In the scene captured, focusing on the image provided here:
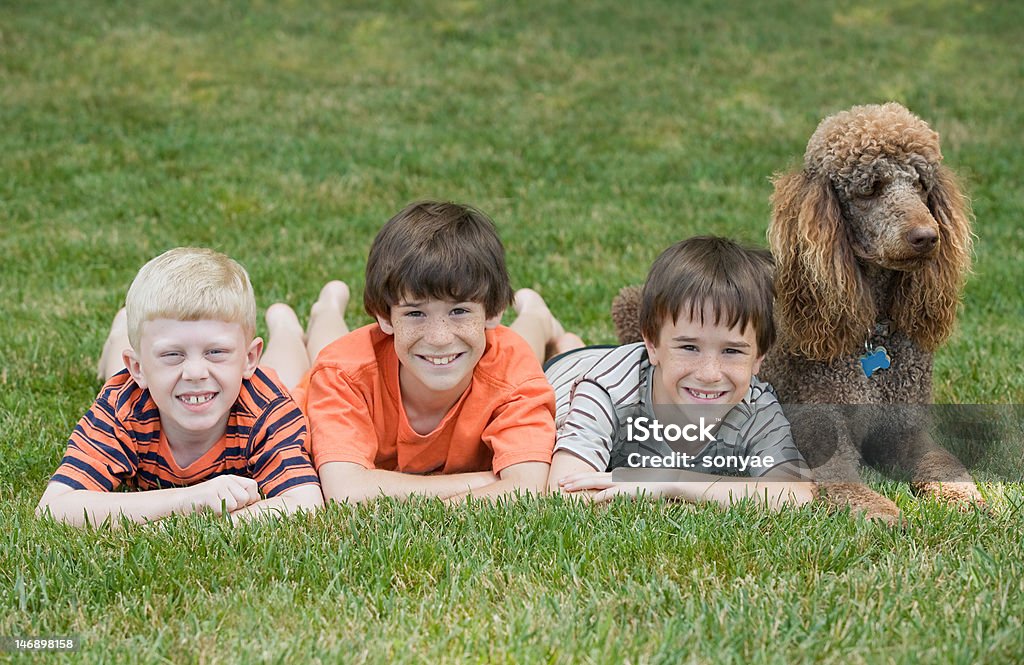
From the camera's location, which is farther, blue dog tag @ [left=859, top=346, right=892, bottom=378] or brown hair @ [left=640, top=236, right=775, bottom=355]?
blue dog tag @ [left=859, top=346, right=892, bottom=378]

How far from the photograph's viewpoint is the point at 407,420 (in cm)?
438

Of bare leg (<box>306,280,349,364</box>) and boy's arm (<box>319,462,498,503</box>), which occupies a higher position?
bare leg (<box>306,280,349,364</box>)

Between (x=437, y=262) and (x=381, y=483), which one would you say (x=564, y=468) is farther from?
(x=437, y=262)

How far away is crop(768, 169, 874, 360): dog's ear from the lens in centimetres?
395

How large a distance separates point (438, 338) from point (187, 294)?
0.94 m

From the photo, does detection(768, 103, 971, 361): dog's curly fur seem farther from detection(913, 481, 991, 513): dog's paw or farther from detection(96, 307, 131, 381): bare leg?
detection(96, 307, 131, 381): bare leg

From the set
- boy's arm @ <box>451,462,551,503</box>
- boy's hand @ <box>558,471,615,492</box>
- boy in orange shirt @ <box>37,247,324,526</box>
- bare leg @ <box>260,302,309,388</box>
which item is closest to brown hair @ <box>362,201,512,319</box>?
boy in orange shirt @ <box>37,247,324,526</box>

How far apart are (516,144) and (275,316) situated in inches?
233

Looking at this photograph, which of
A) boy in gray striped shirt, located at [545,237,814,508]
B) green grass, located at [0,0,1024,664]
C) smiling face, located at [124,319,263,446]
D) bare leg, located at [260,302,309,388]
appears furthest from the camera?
bare leg, located at [260,302,309,388]

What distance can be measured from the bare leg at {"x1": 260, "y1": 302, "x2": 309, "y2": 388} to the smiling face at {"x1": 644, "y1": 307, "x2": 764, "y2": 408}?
2.10 meters

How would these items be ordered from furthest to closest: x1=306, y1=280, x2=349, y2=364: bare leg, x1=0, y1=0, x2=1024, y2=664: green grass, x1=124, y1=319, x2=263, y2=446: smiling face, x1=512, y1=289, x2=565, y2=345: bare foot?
1. x1=512, y1=289, x2=565, y2=345: bare foot
2. x1=306, y1=280, x2=349, y2=364: bare leg
3. x1=124, y1=319, x2=263, y2=446: smiling face
4. x1=0, y1=0, x2=1024, y2=664: green grass

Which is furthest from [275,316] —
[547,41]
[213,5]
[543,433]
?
[213,5]

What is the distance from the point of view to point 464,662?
9.21 feet

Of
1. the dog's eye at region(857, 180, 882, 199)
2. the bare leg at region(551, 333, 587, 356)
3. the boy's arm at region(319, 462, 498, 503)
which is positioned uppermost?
the dog's eye at region(857, 180, 882, 199)
